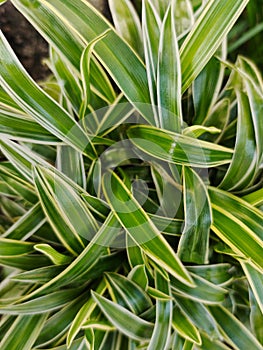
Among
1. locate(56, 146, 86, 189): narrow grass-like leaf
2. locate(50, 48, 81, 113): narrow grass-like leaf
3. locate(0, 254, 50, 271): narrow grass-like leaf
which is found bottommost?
locate(0, 254, 50, 271): narrow grass-like leaf

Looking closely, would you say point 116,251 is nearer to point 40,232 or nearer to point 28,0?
point 40,232

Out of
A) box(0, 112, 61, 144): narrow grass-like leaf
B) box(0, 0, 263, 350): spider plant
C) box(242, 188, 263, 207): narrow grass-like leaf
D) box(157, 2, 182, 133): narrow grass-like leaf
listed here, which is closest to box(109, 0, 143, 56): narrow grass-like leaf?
box(0, 0, 263, 350): spider plant

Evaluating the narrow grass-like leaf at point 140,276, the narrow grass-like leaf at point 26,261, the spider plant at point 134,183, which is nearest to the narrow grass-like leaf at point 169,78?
the spider plant at point 134,183

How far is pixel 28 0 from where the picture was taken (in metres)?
0.68

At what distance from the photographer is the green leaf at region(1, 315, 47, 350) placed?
78cm

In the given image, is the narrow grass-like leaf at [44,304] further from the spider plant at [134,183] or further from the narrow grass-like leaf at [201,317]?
the narrow grass-like leaf at [201,317]

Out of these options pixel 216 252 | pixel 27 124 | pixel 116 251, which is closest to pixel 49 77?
pixel 27 124

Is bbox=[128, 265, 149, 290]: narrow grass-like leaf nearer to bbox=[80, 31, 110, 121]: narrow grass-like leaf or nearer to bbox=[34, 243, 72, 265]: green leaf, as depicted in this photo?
bbox=[34, 243, 72, 265]: green leaf

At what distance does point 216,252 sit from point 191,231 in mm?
140

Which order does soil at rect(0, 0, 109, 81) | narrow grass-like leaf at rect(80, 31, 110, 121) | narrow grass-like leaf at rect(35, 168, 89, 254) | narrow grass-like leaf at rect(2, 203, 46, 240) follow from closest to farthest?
narrow grass-like leaf at rect(80, 31, 110, 121) < narrow grass-like leaf at rect(35, 168, 89, 254) < narrow grass-like leaf at rect(2, 203, 46, 240) < soil at rect(0, 0, 109, 81)

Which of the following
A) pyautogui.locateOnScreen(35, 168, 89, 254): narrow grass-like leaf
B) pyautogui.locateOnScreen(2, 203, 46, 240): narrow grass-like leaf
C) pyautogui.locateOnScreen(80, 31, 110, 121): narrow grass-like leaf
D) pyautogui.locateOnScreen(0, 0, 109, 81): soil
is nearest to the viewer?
pyautogui.locateOnScreen(80, 31, 110, 121): narrow grass-like leaf

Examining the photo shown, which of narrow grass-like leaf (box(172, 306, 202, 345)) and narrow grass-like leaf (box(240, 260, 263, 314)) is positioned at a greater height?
narrow grass-like leaf (box(240, 260, 263, 314))

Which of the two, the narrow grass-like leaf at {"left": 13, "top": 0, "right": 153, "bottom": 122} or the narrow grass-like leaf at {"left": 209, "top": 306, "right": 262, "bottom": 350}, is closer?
the narrow grass-like leaf at {"left": 13, "top": 0, "right": 153, "bottom": 122}

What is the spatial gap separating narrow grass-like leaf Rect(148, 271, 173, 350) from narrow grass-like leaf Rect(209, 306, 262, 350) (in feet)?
0.37
